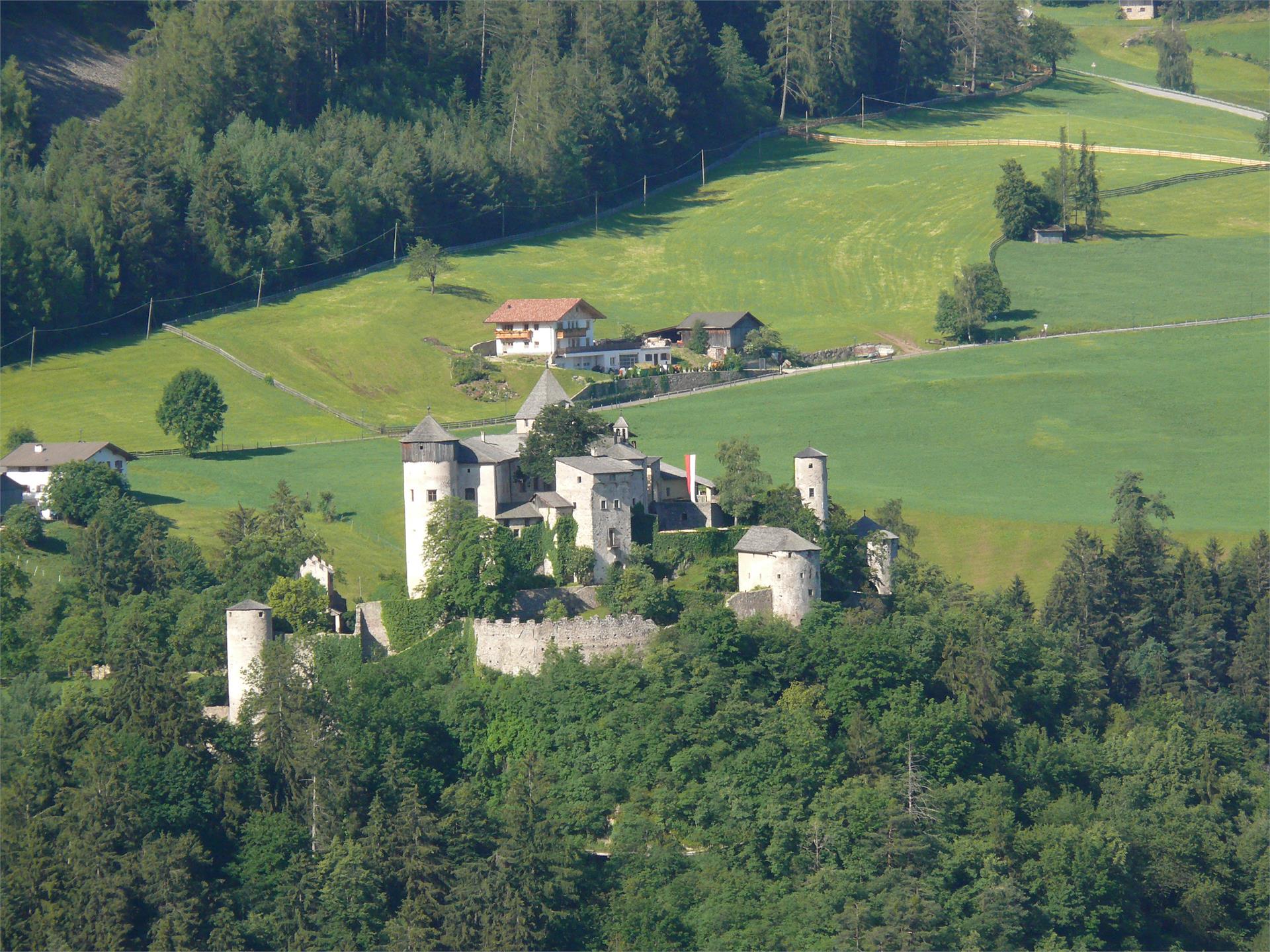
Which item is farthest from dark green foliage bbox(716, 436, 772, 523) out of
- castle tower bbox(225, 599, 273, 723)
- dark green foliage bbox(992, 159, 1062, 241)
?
dark green foliage bbox(992, 159, 1062, 241)

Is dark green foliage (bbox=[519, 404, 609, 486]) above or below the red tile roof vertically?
above

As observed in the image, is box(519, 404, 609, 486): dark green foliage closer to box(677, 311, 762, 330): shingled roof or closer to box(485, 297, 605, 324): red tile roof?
box(485, 297, 605, 324): red tile roof

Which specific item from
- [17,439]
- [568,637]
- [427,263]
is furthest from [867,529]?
[427,263]

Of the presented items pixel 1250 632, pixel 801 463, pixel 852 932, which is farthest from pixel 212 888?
pixel 1250 632

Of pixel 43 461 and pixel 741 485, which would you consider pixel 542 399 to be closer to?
pixel 741 485

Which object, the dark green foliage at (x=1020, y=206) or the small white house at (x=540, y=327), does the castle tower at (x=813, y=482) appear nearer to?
the small white house at (x=540, y=327)

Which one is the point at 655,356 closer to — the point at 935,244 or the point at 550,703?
the point at 935,244
